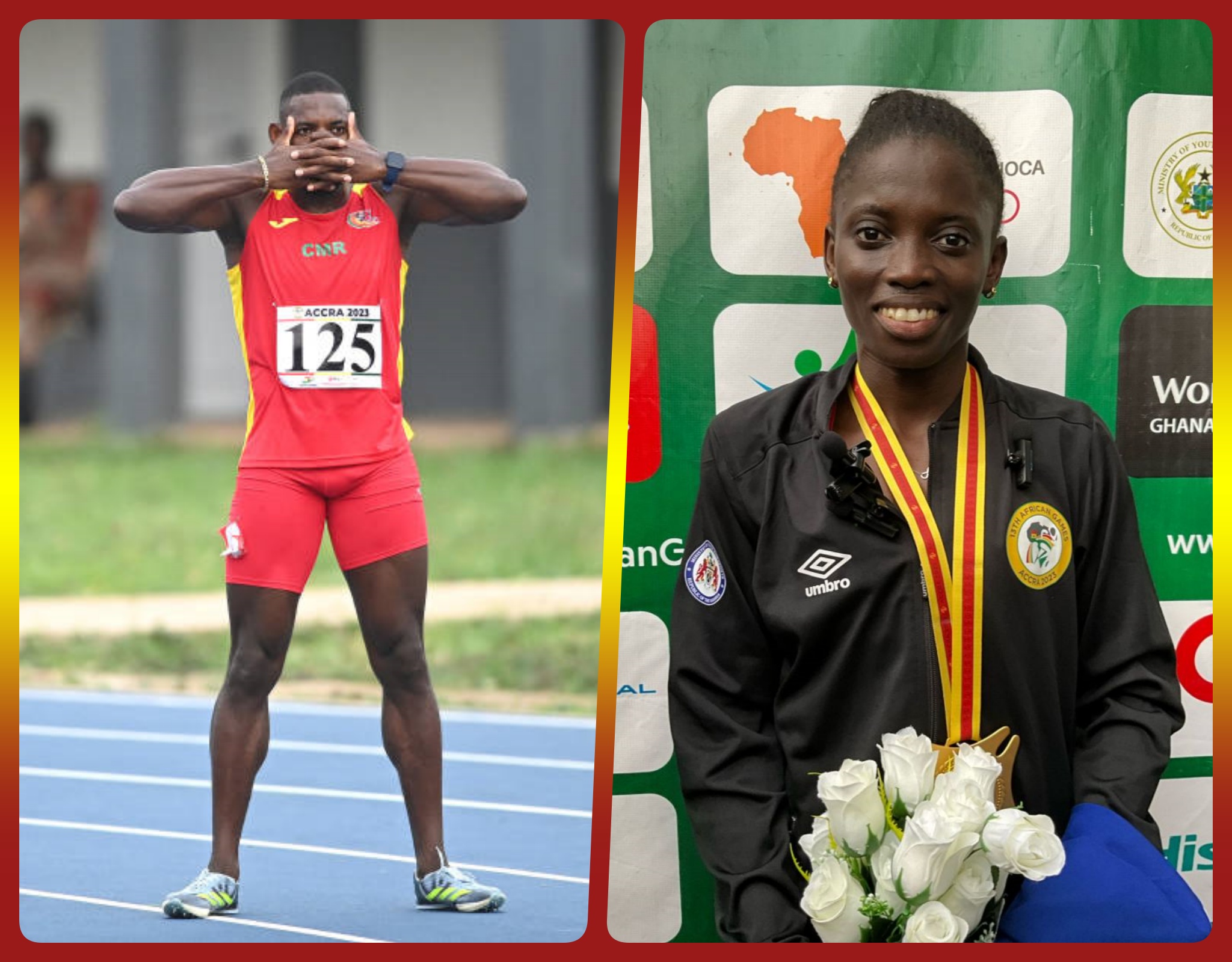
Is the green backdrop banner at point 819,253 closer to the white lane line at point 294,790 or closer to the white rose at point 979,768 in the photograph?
the white rose at point 979,768

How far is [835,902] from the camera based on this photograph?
3.11m

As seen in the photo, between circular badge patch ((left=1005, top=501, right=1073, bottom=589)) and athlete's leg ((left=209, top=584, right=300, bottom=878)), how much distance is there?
1660 millimetres

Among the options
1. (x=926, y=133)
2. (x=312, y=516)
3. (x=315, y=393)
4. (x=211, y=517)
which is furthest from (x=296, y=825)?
(x=211, y=517)

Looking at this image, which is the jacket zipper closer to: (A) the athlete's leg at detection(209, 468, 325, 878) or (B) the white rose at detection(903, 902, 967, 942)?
(B) the white rose at detection(903, 902, 967, 942)

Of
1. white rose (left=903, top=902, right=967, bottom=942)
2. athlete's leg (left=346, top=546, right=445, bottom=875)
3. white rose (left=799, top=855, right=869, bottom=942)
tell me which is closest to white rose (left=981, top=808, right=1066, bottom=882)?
white rose (left=903, top=902, right=967, bottom=942)

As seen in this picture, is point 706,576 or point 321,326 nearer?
point 706,576

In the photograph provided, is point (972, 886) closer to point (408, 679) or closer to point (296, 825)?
point (408, 679)

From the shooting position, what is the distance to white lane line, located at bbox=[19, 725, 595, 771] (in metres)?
7.11

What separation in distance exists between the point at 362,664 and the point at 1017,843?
21.0 feet

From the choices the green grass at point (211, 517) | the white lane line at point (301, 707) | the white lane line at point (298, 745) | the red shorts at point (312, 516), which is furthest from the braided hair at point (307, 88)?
the green grass at point (211, 517)

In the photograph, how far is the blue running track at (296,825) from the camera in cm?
407

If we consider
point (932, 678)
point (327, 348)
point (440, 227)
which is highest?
point (440, 227)

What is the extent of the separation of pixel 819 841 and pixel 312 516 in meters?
1.45

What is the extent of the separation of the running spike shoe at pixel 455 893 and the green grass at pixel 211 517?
6.17m
